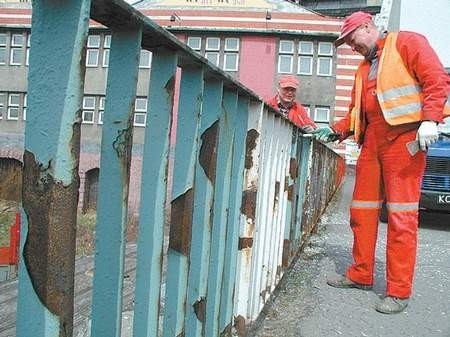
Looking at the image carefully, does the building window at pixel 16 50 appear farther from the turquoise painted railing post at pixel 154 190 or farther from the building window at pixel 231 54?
the turquoise painted railing post at pixel 154 190

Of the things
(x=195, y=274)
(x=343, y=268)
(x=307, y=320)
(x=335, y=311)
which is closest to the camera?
(x=195, y=274)

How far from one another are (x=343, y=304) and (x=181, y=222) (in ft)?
6.57

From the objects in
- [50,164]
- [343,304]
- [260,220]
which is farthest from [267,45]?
[50,164]

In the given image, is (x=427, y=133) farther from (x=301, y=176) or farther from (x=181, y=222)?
(x=181, y=222)

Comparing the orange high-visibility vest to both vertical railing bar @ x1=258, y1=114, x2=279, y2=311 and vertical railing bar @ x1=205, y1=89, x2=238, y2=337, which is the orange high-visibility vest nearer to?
vertical railing bar @ x1=258, y1=114, x2=279, y2=311

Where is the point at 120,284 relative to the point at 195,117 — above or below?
below

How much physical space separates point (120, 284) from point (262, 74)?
2904 cm

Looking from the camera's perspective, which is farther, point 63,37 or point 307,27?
point 307,27

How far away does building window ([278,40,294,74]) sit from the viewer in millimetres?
29323

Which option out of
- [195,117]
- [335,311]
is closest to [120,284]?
[195,117]

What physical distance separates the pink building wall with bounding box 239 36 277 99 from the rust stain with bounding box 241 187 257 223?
27556 millimetres

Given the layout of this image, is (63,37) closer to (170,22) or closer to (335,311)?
(335,311)

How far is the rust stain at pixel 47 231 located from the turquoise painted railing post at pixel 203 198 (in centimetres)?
75

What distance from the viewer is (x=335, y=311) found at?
9.89 ft
